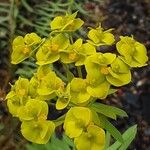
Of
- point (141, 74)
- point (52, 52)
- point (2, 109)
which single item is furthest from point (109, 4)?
point (52, 52)

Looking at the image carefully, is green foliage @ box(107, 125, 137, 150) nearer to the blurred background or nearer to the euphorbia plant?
the euphorbia plant

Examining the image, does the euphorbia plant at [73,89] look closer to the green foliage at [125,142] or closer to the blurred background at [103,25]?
the green foliage at [125,142]

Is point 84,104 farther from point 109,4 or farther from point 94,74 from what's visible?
point 109,4

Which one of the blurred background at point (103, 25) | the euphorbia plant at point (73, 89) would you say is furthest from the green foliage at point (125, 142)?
the blurred background at point (103, 25)

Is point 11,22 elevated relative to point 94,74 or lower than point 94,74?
lower

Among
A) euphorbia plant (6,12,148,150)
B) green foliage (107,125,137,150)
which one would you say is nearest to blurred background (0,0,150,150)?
green foliage (107,125,137,150)

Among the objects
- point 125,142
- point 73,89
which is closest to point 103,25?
point 125,142
